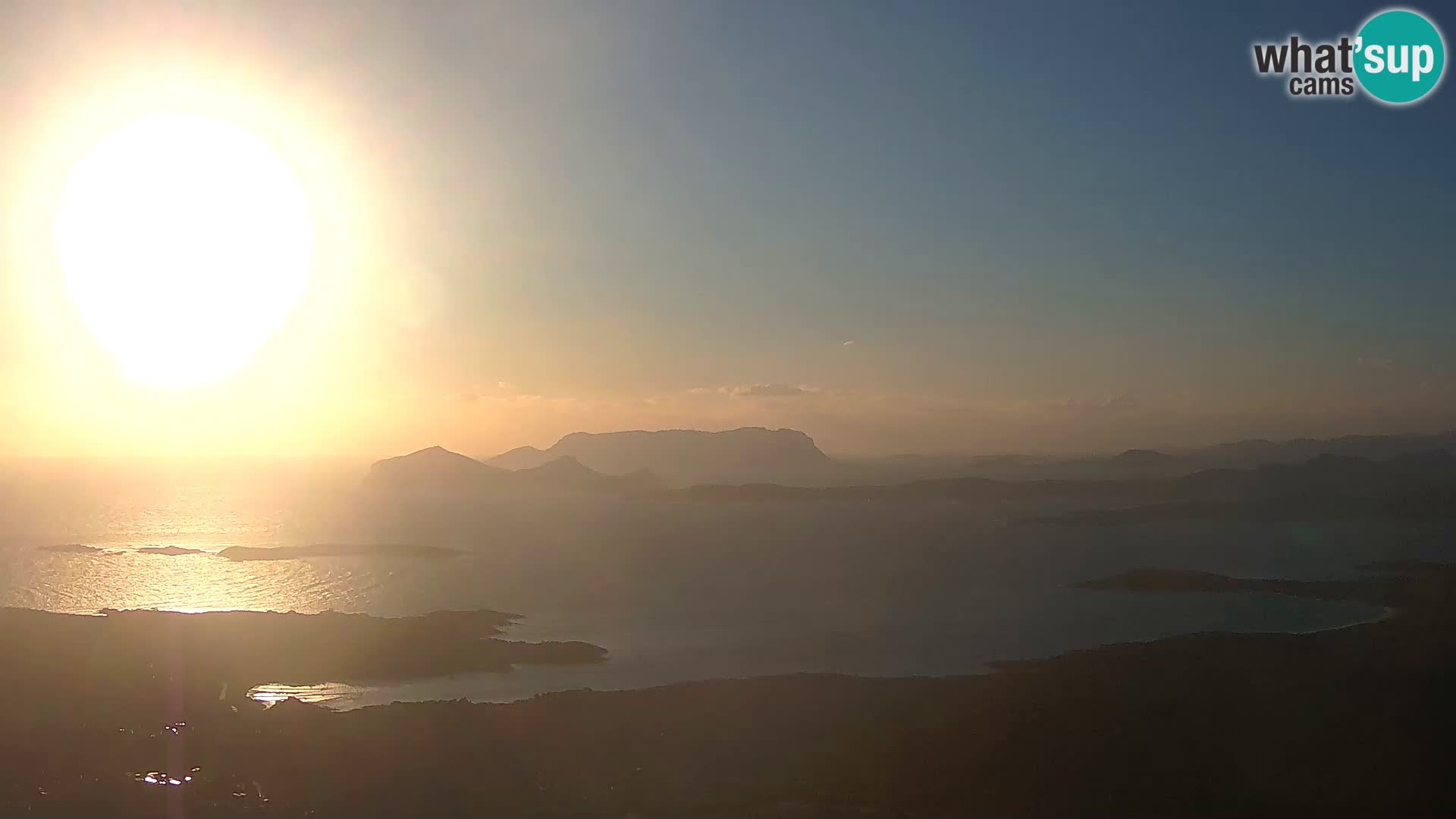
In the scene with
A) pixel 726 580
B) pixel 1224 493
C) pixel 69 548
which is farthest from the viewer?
pixel 1224 493

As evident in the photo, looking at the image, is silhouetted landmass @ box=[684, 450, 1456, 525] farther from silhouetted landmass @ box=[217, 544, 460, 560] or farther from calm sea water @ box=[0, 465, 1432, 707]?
silhouetted landmass @ box=[217, 544, 460, 560]

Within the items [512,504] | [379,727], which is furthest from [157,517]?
[379,727]

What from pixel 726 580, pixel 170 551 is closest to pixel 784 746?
pixel 726 580

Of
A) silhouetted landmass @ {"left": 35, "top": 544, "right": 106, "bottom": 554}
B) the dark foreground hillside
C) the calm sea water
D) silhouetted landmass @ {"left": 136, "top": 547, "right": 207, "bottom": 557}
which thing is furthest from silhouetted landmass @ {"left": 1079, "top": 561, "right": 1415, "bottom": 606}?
silhouetted landmass @ {"left": 35, "top": 544, "right": 106, "bottom": 554}

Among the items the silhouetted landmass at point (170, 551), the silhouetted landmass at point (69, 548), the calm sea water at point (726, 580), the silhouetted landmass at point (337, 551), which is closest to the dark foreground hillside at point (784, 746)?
the calm sea water at point (726, 580)

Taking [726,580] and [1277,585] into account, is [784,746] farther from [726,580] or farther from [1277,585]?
[1277,585]

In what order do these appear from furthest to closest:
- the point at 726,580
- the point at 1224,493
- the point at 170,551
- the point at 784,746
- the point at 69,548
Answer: the point at 1224,493, the point at 69,548, the point at 170,551, the point at 726,580, the point at 784,746

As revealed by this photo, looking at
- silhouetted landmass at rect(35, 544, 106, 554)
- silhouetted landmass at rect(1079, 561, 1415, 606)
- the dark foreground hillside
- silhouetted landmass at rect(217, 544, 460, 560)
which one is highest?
the dark foreground hillside
